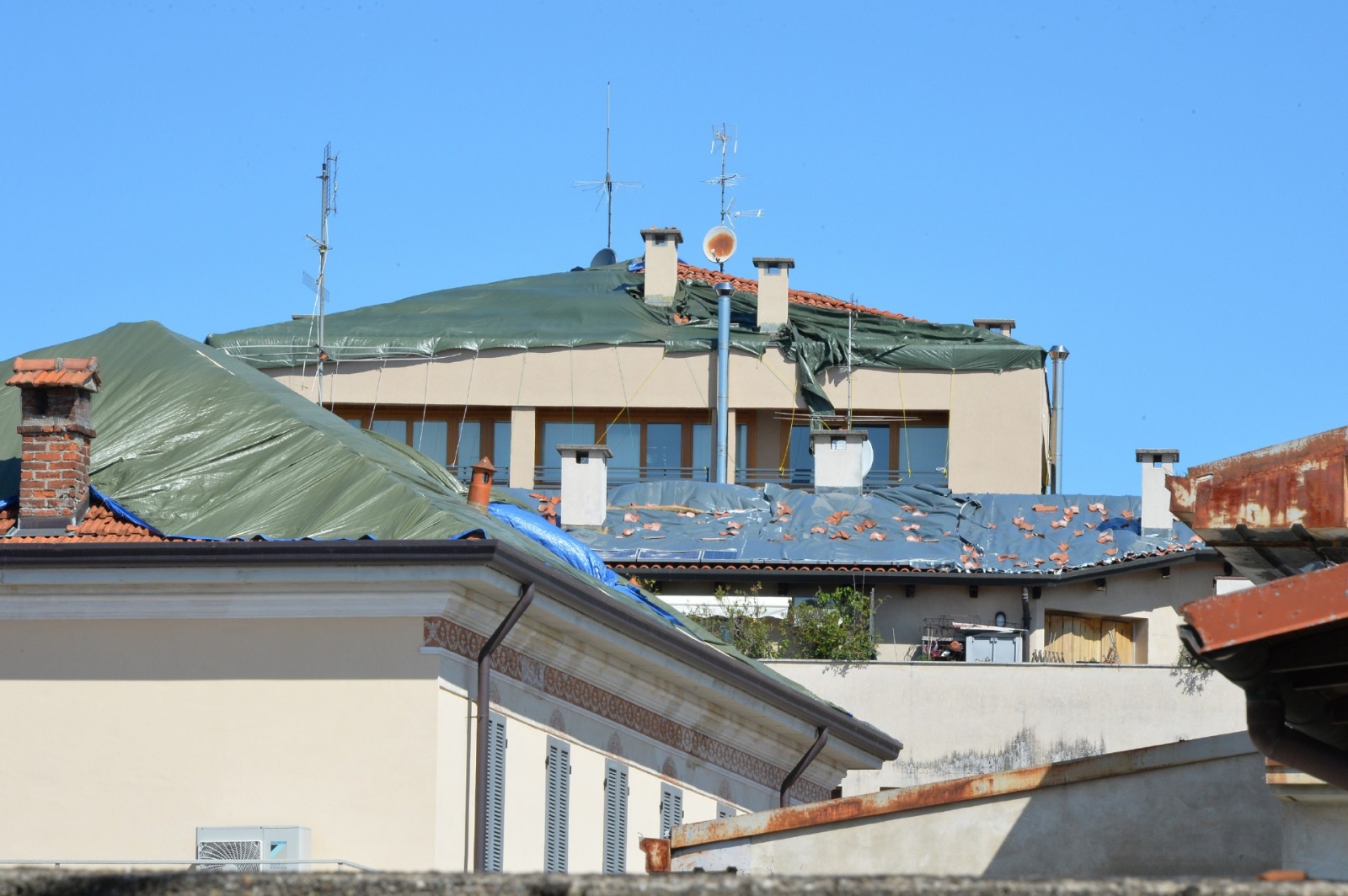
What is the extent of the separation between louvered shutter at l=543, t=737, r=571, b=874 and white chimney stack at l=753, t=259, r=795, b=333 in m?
27.1

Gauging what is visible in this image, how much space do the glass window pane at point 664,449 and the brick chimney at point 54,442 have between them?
88.1 ft

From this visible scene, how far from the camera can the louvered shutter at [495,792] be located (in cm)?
1489

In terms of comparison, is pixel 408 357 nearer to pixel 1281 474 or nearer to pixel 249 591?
pixel 249 591

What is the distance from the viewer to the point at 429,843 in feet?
45.5

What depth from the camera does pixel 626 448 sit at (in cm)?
4281

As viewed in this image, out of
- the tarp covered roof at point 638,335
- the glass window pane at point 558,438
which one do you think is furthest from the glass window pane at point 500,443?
the tarp covered roof at point 638,335

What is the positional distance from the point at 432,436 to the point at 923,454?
10.1 meters

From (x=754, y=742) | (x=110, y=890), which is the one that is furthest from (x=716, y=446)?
(x=110, y=890)

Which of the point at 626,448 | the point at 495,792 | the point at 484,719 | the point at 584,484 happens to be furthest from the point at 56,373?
the point at 626,448

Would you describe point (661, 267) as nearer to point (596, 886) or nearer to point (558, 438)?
point (558, 438)

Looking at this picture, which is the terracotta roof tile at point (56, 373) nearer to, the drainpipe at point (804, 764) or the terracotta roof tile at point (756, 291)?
the drainpipe at point (804, 764)

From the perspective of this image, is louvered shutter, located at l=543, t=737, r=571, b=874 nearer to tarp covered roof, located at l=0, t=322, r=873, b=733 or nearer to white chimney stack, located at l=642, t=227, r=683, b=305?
tarp covered roof, located at l=0, t=322, r=873, b=733

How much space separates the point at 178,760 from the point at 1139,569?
71.5 feet

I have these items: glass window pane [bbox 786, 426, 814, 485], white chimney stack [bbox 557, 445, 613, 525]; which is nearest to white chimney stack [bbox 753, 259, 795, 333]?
glass window pane [bbox 786, 426, 814, 485]
